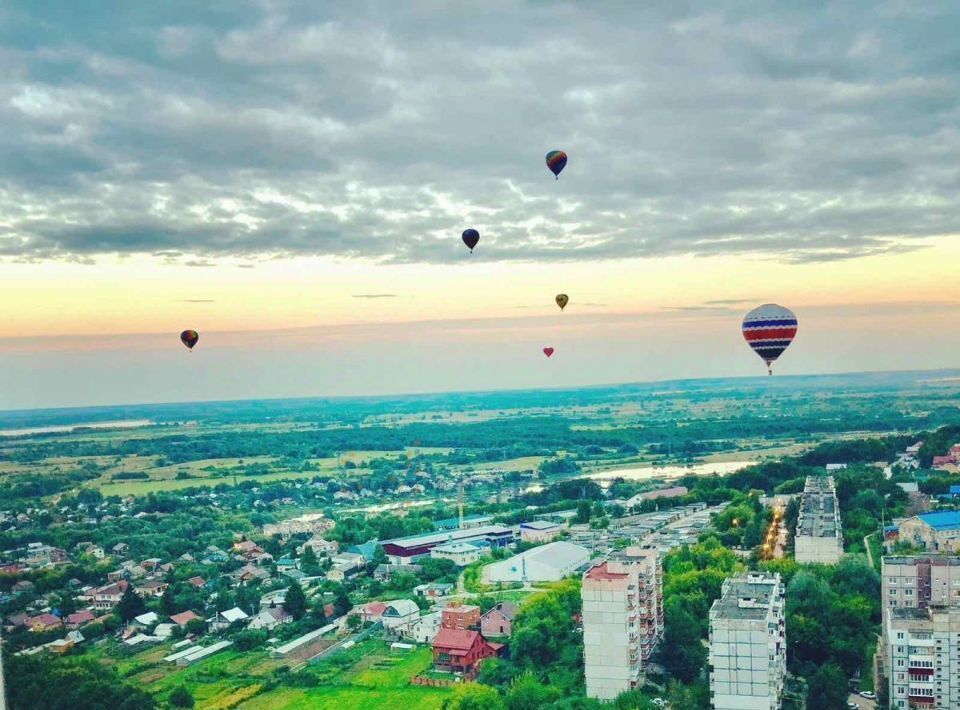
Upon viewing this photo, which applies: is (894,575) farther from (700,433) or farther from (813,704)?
(700,433)

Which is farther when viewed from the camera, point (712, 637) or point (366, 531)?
point (366, 531)

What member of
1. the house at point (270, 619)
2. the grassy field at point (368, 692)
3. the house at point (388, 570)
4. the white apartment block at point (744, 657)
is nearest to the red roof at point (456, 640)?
the grassy field at point (368, 692)

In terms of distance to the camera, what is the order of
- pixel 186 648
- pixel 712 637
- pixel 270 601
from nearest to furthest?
pixel 712 637 < pixel 186 648 < pixel 270 601

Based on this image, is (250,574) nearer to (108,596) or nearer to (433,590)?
(108,596)

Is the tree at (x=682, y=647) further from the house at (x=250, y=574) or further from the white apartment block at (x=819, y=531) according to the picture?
the house at (x=250, y=574)

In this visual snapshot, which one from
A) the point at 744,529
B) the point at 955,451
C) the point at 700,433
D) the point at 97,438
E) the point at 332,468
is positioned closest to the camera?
the point at 744,529

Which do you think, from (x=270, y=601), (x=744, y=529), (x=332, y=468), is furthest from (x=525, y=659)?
(x=332, y=468)
